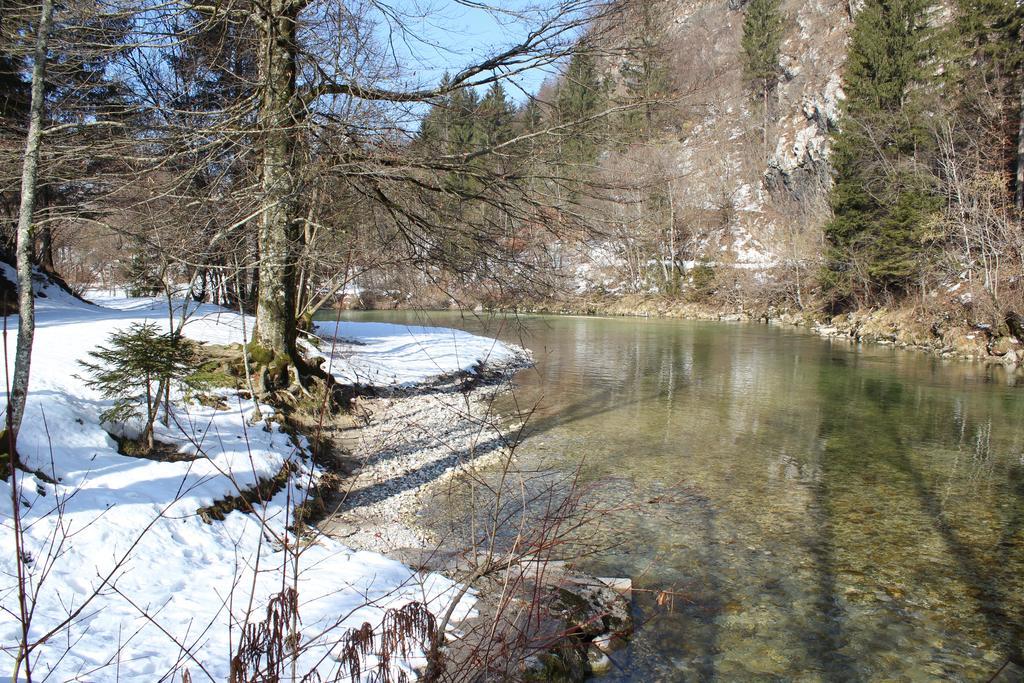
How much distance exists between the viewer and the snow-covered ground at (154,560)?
3348 mm

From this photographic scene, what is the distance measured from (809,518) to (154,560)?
20.6 feet

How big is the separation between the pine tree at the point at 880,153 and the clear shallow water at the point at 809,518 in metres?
13.4

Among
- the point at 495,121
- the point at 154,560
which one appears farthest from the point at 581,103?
the point at 154,560

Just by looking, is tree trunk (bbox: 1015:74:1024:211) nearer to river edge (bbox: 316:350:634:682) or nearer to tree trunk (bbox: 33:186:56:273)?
river edge (bbox: 316:350:634:682)

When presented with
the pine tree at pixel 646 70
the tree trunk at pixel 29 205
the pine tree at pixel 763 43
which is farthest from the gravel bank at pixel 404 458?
the pine tree at pixel 763 43

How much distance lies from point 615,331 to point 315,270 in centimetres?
2312

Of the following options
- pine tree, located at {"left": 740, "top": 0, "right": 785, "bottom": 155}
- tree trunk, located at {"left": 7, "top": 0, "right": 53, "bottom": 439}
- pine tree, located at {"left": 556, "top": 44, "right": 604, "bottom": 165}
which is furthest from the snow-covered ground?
pine tree, located at {"left": 740, "top": 0, "right": 785, "bottom": 155}

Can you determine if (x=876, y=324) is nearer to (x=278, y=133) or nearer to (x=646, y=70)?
(x=646, y=70)

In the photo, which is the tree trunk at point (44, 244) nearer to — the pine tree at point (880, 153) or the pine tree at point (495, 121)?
the pine tree at point (495, 121)

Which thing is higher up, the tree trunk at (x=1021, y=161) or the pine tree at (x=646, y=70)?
the tree trunk at (x=1021, y=161)

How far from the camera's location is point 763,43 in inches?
2240

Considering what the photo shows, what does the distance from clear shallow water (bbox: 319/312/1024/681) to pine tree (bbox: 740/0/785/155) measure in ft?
158

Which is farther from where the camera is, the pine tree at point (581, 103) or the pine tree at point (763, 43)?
the pine tree at point (763, 43)

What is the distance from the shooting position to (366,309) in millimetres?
41750
